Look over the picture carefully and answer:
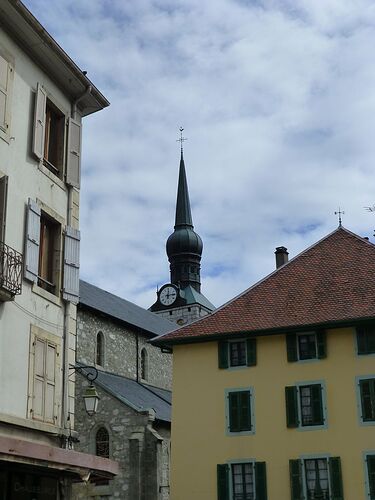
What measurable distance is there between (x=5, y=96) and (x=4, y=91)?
0.09 metres

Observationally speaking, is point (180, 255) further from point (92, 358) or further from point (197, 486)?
point (197, 486)

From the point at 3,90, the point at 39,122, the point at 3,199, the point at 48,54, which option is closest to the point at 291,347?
the point at 39,122

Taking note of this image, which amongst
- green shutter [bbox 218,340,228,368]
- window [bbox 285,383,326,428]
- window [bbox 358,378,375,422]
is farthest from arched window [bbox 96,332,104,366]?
window [bbox 358,378,375,422]

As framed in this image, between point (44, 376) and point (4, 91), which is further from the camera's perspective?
point (44, 376)

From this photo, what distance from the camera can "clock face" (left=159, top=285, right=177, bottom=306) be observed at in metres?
71.9

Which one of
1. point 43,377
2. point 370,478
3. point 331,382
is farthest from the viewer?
point 331,382

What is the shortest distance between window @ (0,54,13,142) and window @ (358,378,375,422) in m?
14.8

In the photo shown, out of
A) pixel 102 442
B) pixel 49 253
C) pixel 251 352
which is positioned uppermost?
pixel 251 352

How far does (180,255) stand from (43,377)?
191 feet

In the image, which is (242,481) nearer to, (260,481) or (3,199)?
(260,481)

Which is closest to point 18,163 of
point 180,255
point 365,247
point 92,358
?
point 365,247

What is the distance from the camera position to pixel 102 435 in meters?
31.7

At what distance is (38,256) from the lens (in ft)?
50.5

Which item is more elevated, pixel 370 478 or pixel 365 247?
pixel 365 247
